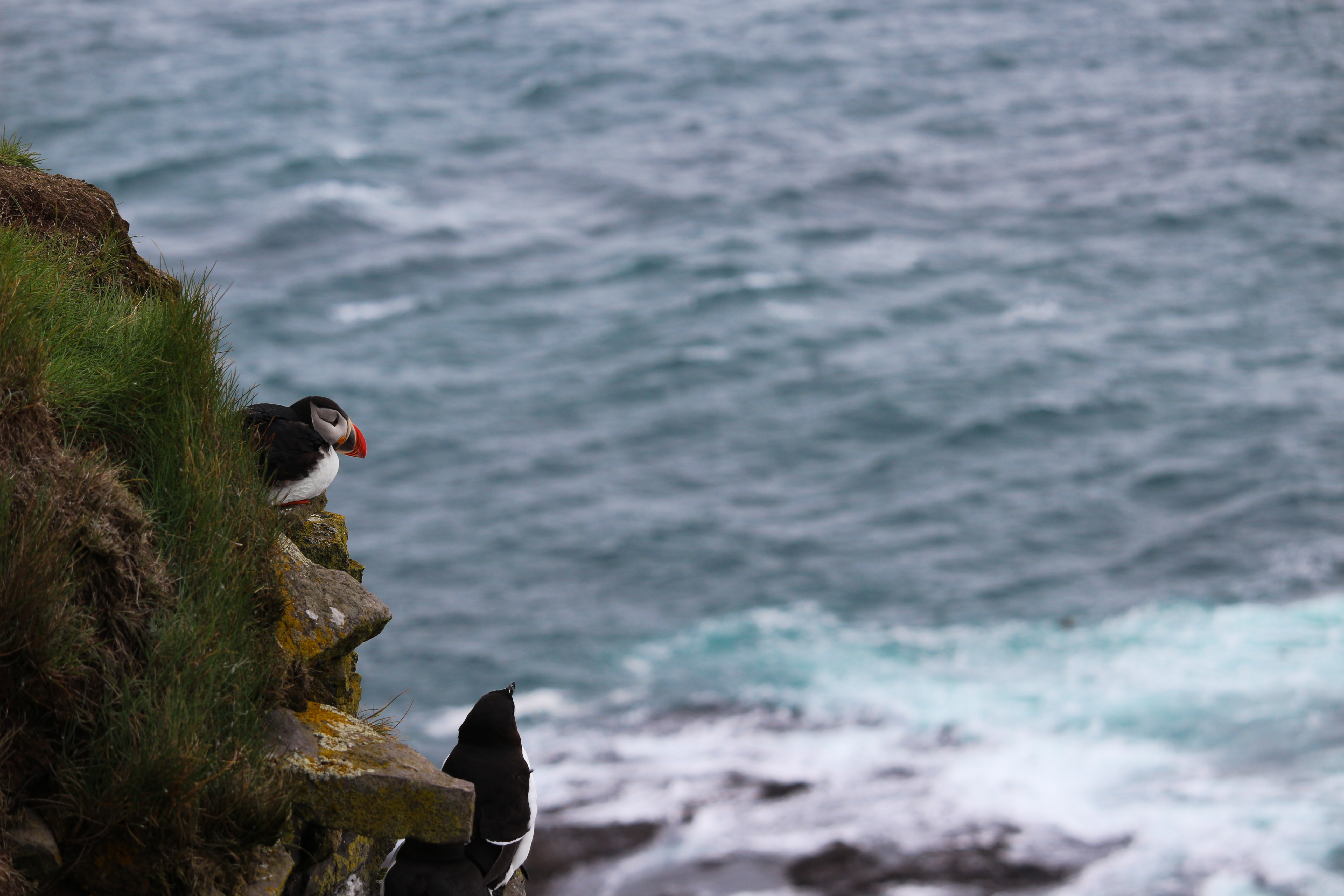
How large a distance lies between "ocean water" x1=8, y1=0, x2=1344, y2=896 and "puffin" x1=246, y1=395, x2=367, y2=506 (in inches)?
318

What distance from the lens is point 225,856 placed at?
5938 millimetres

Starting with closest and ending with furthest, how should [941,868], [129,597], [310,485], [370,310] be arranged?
[129,597] → [310,485] → [941,868] → [370,310]

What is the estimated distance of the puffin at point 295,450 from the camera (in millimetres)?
7777

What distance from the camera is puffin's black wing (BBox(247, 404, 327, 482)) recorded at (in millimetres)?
7773

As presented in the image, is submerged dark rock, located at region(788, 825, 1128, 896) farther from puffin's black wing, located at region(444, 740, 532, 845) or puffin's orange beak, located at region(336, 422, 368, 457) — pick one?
puffin's black wing, located at region(444, 740, 532, 845)

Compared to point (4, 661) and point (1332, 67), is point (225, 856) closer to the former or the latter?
point (4, 661)

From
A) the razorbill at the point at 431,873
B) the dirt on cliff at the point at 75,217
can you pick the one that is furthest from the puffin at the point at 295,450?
the razorbill at the point at 431,873

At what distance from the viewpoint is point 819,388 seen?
69000 millimetres

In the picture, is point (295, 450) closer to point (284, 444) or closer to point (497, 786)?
point (284, 444)

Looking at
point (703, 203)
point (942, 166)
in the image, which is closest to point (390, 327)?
point (703, 203)

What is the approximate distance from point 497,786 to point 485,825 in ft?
0.96

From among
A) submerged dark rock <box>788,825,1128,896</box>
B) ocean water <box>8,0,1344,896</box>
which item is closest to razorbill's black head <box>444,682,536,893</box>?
ocean water <box>8,0,1344,896</box>

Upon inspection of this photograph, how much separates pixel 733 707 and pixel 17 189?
1506 inches

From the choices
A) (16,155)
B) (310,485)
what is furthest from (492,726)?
(16,155)
